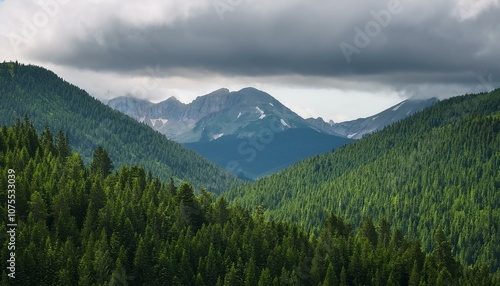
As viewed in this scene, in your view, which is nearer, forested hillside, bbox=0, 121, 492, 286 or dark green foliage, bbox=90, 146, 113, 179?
forested hillside, bbox=0, 121, 492, 286

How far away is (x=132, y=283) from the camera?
107625 mm

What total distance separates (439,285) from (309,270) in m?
25.2

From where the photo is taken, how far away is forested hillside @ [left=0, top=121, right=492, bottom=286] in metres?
102

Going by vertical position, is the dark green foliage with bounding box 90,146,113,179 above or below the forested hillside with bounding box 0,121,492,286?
above

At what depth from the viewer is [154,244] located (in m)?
116

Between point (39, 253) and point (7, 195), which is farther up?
point (7, 195)

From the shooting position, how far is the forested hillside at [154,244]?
102188 mm

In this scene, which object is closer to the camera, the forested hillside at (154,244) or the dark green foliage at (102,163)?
the forested hillside at (154,244)

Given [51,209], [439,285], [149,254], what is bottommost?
[439,285]

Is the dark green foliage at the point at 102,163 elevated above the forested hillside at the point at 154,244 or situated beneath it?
elevated above

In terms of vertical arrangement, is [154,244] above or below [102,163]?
below

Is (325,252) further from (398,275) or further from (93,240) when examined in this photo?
(93,240)

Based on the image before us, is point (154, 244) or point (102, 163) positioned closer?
point (154, 244)

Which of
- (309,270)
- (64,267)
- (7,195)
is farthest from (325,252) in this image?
(7,195)
